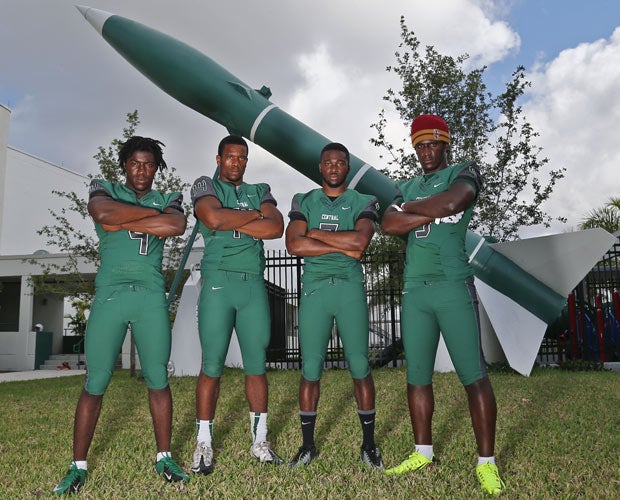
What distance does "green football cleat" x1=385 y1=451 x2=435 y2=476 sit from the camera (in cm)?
335

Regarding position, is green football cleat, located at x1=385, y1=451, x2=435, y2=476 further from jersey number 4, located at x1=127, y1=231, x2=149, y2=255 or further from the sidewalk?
the sidewalk

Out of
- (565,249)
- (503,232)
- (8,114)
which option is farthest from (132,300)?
(8,114)

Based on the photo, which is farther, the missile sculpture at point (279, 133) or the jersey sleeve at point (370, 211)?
the missile sculpture at point (279, 133)

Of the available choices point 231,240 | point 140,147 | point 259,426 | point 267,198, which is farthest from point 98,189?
point 259,426

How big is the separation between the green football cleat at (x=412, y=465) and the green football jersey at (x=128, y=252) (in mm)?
1822

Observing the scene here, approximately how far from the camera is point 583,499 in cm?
289

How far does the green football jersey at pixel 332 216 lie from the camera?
3.61m

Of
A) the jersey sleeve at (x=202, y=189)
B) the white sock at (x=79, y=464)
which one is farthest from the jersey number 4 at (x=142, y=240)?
the white sock at (x=79, y=464)

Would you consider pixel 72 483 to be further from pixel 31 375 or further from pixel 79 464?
pixel 31 375

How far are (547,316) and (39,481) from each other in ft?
21.4

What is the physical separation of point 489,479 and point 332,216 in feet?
6.10

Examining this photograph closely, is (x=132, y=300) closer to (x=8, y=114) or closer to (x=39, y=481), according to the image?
(x=39, y=481)

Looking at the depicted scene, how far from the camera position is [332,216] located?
375cm

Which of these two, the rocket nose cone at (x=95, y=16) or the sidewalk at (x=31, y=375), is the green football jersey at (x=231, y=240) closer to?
the rocket nose cone at (x=95, y=16)
